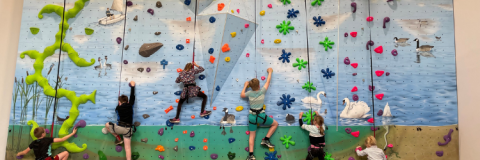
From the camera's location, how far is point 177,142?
401 centimetres

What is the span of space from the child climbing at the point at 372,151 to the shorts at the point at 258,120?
4.20 ft

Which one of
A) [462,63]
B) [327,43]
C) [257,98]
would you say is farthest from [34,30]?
[462,63]

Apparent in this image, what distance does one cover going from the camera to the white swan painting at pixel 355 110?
399 cm

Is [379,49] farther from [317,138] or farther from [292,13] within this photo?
A: [317,138]

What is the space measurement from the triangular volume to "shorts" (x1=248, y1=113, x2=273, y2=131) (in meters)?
0.61

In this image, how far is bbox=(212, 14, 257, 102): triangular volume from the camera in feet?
13.2

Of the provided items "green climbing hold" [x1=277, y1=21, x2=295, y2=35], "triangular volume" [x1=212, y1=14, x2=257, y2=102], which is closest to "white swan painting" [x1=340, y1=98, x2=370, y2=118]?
"green climbing hold" [x1=277, y1=21, x2=295, y2=35]

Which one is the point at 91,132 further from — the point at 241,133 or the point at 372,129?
the point at 372,129

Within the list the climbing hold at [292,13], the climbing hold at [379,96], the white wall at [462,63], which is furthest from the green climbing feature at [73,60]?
the climbing hold at [379,96]

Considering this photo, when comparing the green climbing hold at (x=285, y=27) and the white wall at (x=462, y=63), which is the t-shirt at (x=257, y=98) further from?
the white wall at (x=462, y=63)

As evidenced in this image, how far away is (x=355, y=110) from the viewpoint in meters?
3.99

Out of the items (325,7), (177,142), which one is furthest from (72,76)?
(325,7)

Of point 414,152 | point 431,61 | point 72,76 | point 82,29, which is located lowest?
point 414,152

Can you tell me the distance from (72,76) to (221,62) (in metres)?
2.15
